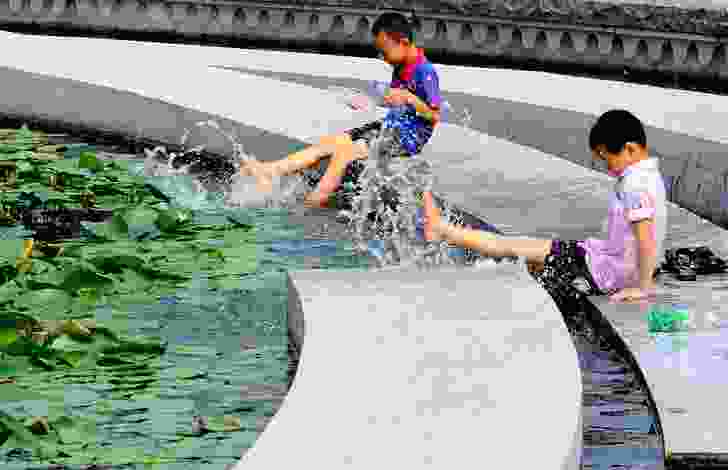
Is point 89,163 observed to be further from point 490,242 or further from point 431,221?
point 490,242

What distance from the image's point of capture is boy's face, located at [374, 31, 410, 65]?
929 centimetres

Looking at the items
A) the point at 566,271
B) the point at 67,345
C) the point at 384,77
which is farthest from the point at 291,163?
the point at 67,345

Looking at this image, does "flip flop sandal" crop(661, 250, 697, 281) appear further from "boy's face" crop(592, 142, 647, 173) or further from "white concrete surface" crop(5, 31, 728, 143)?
"white concrete surface" crop(5, 31, 728, 143)

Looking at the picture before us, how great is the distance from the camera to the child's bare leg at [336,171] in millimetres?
9477

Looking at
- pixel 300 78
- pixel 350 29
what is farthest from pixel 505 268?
pixel 350 29

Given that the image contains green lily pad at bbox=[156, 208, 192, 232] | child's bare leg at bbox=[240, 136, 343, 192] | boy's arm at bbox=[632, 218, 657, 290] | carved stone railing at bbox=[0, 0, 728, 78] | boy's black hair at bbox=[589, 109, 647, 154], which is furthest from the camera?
carved stone railing at bbox=[0, 0, 728, 78]

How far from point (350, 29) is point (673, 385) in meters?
10.6

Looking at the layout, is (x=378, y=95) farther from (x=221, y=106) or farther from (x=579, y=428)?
(x=579, y=428)

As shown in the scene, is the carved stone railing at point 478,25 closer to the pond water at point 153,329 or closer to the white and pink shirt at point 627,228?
the pond water at point 153,329

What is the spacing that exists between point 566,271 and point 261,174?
2.36 metres

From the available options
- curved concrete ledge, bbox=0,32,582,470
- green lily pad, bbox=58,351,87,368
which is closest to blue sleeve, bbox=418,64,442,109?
curved concrete ledge, bbox=0,32,582,470

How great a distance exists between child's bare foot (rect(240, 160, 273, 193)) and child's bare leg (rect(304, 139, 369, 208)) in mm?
211

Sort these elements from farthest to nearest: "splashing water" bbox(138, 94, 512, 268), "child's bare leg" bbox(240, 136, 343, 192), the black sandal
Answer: "child's bare leg" bbox(240, 136, 343, 192)
"splashing water" bbox(138, 94, 512, 268)
the black sandal

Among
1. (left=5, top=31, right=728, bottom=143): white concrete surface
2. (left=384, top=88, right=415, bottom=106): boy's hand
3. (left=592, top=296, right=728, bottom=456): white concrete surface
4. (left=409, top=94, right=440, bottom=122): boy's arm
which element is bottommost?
(left=592, top=296, right=728, bottom=456): white concrete surface
